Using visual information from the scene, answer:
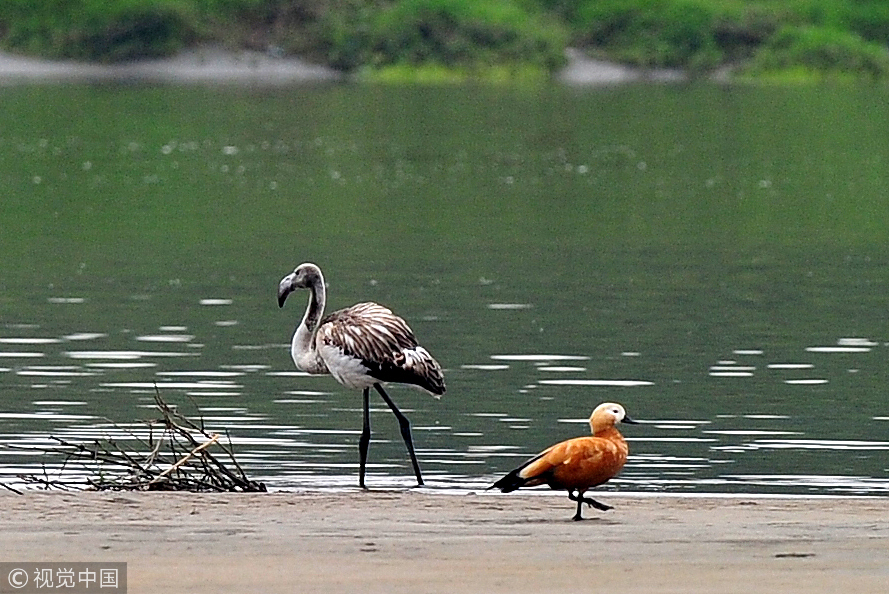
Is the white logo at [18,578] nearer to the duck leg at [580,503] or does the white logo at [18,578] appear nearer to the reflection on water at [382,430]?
the duck leg at [580,503]

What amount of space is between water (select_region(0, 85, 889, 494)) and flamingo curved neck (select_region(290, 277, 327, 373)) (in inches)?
30.9

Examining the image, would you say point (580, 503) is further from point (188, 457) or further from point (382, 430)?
point (382, 430)

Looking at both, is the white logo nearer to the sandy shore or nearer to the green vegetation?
the sandy shore

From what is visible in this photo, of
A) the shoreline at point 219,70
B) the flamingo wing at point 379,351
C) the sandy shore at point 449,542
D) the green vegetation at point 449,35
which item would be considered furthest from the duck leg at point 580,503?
the green vegetation at point 449,35

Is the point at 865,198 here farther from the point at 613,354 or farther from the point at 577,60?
the point at 577,60

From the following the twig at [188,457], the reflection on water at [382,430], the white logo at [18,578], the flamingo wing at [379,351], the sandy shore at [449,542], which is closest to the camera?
the white logo at [18,578]

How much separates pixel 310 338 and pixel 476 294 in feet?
28.9

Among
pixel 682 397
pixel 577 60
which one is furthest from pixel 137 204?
pixel 577 60

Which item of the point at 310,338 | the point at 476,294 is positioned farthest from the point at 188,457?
the point at 476,294

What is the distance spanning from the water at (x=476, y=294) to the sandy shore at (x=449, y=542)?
182cm

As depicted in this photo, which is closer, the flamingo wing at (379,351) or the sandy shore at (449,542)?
the sandy shore at (449,542)

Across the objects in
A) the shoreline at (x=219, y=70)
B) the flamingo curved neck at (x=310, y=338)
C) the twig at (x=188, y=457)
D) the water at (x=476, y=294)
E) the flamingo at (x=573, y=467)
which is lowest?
the shoreline at (x=219, y=70)

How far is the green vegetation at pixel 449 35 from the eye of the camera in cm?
8112

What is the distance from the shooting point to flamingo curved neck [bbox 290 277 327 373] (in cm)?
1100
